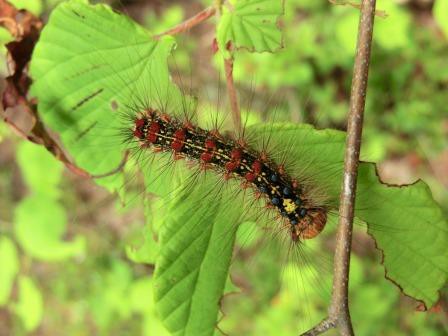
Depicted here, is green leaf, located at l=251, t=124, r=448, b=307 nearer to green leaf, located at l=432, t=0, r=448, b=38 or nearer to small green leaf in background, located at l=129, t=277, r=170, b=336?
green leaf, located at l=432, t=0, r=448, b=38

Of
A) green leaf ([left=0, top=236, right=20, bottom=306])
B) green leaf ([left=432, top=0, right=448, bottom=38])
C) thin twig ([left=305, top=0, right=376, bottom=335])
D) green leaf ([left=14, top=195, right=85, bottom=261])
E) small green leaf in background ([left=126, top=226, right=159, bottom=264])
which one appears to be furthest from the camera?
green leaf ([left=14, top=195, right=85, bottom=261])

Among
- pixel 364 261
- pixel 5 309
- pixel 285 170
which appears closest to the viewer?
pixel 285 170

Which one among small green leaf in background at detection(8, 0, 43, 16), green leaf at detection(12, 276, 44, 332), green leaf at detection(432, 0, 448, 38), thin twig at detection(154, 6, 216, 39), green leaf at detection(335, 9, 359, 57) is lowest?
green leaf at detection(12, 276, 44, 332)

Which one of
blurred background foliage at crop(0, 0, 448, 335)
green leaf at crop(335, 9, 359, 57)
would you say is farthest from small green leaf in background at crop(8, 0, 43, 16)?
green leaf at crop(335, 9, 359, 57)

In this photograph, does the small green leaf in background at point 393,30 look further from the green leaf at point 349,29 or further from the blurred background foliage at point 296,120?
the green leaf at point 349,29

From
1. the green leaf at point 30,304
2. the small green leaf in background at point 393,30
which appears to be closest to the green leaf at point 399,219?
the small green leaf in background at point 393,30

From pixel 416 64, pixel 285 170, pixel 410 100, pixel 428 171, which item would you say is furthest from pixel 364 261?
pixel 285 170

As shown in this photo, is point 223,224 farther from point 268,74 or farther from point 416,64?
point 416,64
